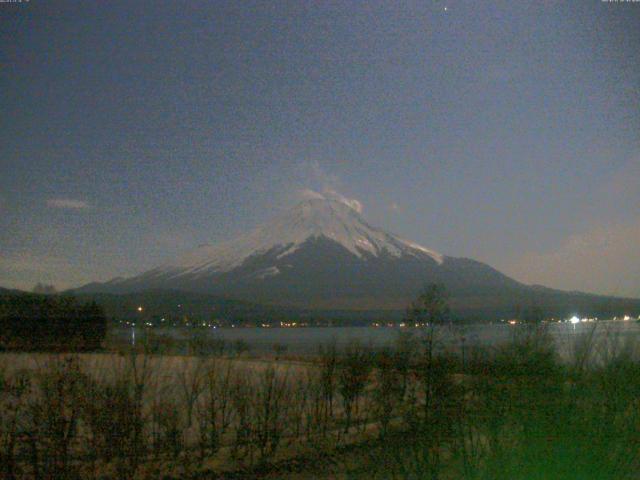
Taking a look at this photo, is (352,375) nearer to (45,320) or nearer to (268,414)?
(268,414)

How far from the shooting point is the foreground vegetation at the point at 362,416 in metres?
5.30

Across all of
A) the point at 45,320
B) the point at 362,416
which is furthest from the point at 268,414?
the point at 45,320

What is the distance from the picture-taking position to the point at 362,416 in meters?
16.4

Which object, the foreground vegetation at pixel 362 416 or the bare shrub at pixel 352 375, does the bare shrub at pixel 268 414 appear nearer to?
the foreground vegetation at pixel 362 416

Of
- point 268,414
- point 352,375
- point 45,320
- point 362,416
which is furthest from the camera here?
point 45,320

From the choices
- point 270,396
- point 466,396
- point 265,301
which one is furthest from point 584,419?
point 265,301

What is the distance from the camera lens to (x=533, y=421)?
5.62m

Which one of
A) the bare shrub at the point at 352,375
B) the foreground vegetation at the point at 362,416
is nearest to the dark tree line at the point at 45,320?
the foreground vegetation at the point at 362,416

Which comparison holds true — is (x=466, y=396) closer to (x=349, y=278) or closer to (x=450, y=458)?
(x=450, y=458)

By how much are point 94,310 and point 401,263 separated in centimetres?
6672

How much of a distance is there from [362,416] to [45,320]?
15.3 metres

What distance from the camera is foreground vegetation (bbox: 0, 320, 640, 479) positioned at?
530cm

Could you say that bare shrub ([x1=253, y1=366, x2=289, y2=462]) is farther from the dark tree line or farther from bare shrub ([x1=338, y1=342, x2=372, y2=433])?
the dark tree line

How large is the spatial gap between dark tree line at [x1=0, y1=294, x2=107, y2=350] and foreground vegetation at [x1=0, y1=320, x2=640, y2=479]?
18.9 feet
